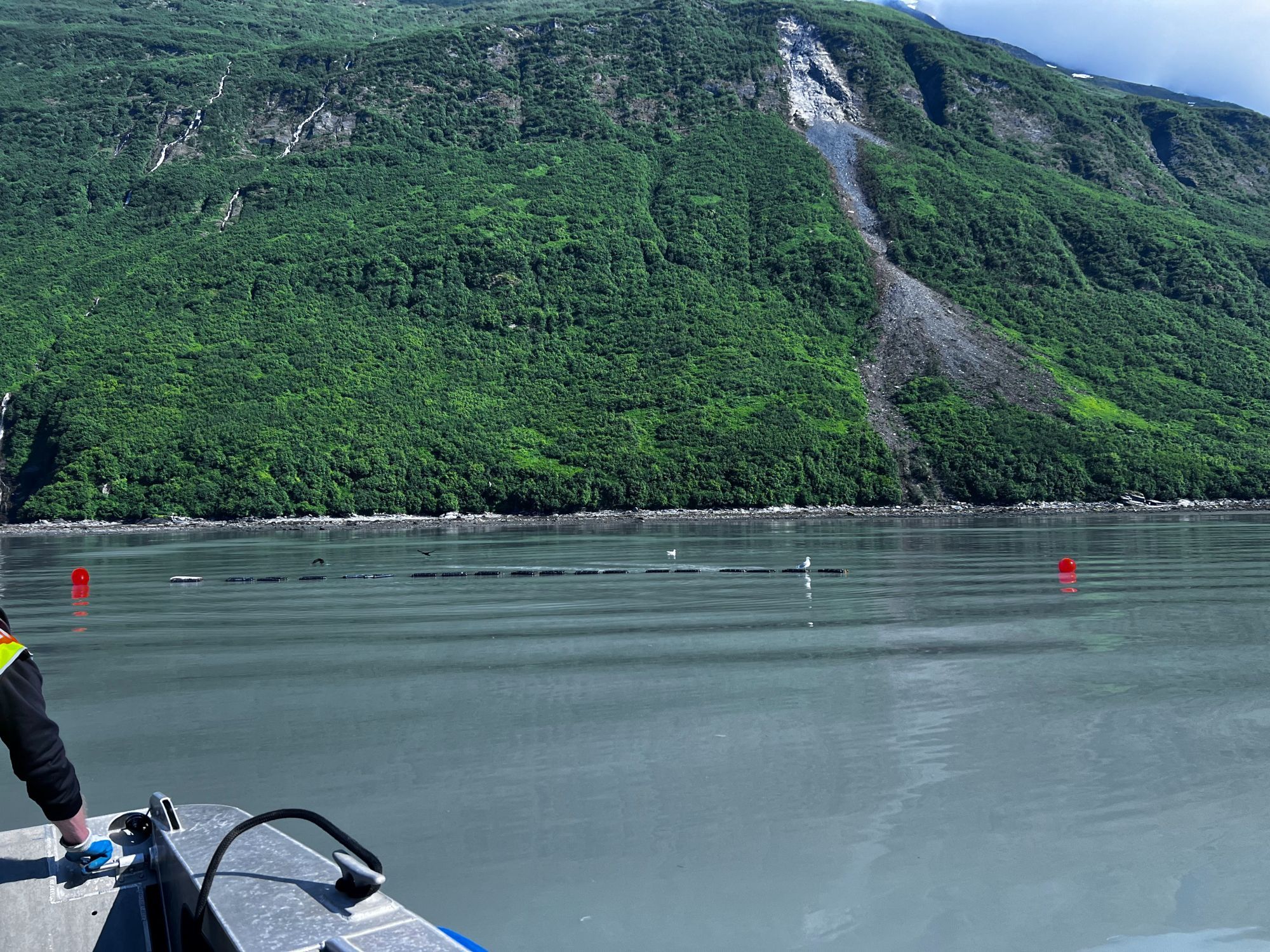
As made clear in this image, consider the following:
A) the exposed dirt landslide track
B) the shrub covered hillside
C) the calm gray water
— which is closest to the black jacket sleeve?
the calm gray water

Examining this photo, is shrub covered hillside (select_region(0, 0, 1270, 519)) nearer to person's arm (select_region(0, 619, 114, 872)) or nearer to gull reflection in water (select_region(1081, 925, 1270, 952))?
gull reflection in water (select_region(1081, 925, 1270, 952))

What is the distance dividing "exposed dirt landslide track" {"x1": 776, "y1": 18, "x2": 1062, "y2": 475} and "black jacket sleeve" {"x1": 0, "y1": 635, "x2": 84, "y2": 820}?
104m

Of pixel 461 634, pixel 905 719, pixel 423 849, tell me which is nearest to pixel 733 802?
pixel 423 849

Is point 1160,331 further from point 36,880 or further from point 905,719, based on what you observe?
point 36,880

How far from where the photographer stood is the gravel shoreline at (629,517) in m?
84.9

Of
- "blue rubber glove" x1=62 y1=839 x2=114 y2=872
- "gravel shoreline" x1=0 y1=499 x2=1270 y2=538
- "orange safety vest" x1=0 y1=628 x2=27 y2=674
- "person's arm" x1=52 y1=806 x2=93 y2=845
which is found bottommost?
"gravel shoreline" x1=0 y1=499 x2=1270 y2=538

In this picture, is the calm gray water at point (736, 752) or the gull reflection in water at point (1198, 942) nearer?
the gull reflection in water at point (1198, 942)

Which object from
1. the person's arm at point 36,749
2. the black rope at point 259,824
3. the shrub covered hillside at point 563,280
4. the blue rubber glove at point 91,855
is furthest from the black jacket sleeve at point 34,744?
the shrub covered hillside at point 563,280

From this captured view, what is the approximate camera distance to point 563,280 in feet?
463

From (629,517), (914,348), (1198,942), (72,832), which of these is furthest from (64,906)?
(914,348)

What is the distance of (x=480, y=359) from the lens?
126125 mm

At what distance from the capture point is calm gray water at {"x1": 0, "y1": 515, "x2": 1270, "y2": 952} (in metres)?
7.76

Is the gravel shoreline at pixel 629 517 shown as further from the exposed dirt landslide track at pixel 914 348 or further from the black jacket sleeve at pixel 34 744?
the black jacket sleeve at pixel 34 744

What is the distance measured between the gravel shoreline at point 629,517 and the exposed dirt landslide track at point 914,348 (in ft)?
42.7
